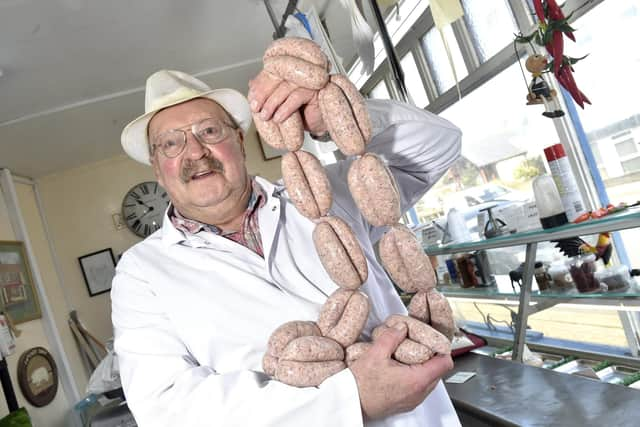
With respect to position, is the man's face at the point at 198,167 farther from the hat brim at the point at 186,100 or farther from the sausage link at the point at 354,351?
the sausage link at the point at 354,351

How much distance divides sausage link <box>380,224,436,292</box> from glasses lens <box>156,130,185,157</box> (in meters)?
0.67

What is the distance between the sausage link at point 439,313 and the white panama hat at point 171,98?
2.71ft

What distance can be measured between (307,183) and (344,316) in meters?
0.20

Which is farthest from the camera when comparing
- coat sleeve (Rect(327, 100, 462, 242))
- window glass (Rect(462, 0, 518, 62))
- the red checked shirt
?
window glass (Rect(462, 0, 518, 62))

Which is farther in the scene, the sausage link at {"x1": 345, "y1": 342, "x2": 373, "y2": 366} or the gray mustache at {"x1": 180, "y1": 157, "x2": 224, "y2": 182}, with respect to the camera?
the gray mustache at {"x1": 180, "y1": 157, "x2": 224, "y2": 182}

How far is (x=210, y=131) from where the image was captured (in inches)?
53.1

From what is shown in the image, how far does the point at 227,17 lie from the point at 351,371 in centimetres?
319

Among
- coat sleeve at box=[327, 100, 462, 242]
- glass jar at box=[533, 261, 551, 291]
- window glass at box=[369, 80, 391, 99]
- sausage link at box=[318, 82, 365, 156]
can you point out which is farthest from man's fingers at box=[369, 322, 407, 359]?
window glass at box=[369, 80, 391, 99]

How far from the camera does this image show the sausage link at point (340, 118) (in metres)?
0.78

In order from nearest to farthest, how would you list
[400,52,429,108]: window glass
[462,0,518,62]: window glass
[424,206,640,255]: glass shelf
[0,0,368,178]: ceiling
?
[424,206,640,255]: glass shelf < [462,0,518,62]: window glass < [0,0,368,178]: ceiling < [400,52,429,108]: window glass

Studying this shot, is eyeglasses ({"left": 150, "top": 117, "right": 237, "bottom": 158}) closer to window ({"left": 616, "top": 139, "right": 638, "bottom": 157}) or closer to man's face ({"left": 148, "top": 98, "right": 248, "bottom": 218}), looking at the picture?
man's face ({"left": 148, "top": 98, "right": 248, "bottom": 218})

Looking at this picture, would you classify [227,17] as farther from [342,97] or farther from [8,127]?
[342,97]

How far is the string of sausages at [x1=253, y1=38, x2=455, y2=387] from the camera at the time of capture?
0.79m

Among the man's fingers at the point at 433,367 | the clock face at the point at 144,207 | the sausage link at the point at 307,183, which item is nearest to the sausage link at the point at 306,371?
the man's fingers at the point at 433,367
